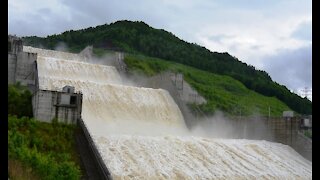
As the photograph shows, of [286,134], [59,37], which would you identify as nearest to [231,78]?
[59,37]

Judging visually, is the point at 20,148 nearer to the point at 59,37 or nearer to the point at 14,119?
the point at 14,119

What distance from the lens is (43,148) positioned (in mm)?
15875

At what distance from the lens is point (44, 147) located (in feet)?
52.4

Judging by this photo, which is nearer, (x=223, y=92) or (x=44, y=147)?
(x=44, y=147)

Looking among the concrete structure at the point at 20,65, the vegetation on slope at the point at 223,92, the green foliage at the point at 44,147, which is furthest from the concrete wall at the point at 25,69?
the vegetation on slope at the point at 223,92

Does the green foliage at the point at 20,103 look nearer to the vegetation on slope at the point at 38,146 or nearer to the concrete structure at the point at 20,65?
the vegetation on slope at the point at 38,146

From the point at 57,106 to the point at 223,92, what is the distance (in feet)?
94.7

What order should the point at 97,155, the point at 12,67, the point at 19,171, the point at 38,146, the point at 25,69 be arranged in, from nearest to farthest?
the point at 19,171, the point at 97,155, the point at 38,146, the point at 12,67, the point at 25,69

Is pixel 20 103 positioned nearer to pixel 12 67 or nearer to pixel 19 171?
pixel 12 67

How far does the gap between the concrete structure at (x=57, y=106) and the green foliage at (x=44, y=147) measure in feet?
1.14

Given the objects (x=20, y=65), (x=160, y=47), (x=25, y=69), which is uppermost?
(x=160, y=47)

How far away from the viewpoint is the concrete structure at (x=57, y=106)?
1773cm

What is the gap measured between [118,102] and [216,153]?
666cm


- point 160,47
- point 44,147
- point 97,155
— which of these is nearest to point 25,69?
point 44,147
